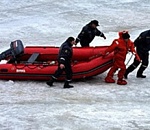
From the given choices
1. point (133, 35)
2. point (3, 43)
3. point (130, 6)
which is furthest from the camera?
point (130, 6)

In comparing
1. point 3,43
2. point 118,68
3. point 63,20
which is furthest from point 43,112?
point 63,20

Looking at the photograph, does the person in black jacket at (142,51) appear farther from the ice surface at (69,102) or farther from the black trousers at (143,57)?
the ice surface at (69,102)

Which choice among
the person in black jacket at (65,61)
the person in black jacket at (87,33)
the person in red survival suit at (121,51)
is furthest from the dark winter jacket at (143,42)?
the person in black jacket at (65,61)

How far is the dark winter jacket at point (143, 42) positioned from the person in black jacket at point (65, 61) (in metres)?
1.47

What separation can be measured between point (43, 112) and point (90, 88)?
1.66 meters

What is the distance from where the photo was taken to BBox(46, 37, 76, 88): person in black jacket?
9328 millimetres

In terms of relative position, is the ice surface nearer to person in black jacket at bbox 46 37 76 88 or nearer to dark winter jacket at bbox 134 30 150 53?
person in black jacket at bbox 46 37 76 88

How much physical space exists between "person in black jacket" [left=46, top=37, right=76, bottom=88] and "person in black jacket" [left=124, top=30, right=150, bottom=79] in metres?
1.42

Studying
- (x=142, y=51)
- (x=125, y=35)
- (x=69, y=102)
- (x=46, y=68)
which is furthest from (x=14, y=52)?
(x=142, y=51)

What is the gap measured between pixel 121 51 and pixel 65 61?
3.78 feet

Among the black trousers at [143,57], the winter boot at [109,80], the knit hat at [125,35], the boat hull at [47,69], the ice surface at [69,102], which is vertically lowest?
the ice surface at [69,102]

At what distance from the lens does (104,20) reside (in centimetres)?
1617

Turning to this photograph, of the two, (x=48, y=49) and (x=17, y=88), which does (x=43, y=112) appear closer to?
(x=17, y=88)

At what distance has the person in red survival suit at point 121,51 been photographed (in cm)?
952
